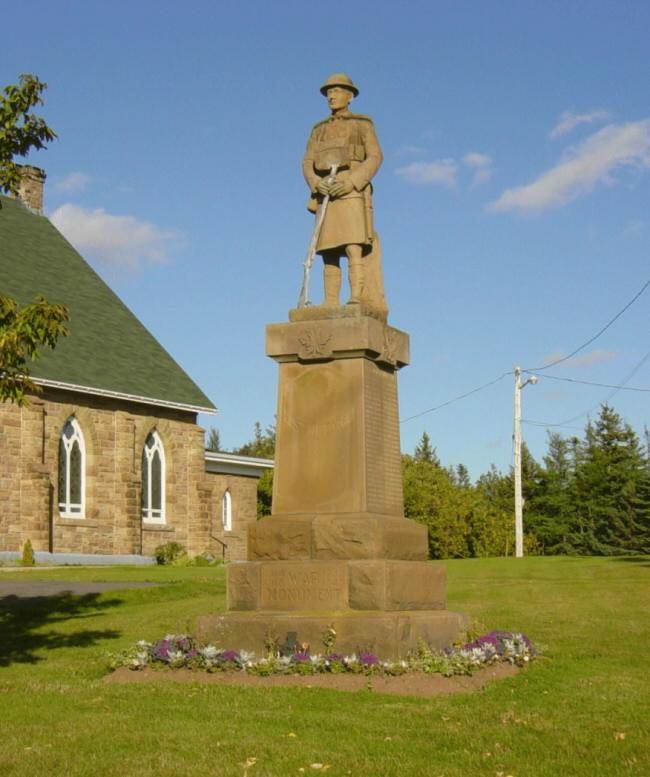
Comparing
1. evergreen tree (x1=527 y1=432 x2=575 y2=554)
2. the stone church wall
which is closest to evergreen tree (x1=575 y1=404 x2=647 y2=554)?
evergreen tree (x1=527 y1=432 x2=575 y2=554)

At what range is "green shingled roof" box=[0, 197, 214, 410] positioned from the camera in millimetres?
36838

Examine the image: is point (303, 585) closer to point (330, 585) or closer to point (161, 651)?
point (330, 585)

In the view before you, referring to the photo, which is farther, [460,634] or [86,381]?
[86,381]

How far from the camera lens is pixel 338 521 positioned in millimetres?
12188

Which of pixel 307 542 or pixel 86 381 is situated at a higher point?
pixel 86 381

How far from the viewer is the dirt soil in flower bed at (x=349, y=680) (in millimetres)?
10602

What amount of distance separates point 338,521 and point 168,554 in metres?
27.3

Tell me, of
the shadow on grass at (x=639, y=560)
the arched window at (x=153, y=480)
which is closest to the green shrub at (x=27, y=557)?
the arched window at (x=153, y=480)

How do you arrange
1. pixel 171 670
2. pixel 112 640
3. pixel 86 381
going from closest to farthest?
pixel 171 670
pixel 112 640
pixel 86 381

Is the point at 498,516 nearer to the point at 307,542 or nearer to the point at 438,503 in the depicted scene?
the point at 438,503

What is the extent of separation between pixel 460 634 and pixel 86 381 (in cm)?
2527

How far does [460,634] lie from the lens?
12555mm

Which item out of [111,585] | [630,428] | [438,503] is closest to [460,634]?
[111,585]

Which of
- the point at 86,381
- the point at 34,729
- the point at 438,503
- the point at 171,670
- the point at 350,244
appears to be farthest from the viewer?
the point at 438,503
